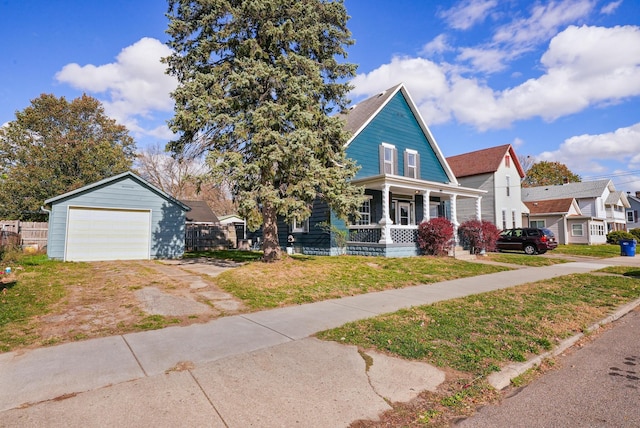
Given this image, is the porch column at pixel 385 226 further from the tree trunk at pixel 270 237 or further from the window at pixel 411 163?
the tree trunk at pixel 270 237

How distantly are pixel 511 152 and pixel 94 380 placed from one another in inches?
1337

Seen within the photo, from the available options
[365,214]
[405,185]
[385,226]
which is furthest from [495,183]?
[385,226]

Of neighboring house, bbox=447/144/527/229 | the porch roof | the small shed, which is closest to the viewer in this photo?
the small shed

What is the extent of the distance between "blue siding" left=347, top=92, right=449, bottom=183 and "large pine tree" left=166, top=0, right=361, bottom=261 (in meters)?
5.20

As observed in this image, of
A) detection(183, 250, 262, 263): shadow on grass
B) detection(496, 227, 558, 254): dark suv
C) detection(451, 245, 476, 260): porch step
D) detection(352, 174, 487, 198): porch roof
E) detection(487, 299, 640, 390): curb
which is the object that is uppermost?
detection(352, 174, 487, 198): porch roof

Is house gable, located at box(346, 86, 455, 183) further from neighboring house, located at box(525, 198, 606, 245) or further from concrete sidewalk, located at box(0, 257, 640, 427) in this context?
neighboring house, located at box(525, 198, 606, 245)

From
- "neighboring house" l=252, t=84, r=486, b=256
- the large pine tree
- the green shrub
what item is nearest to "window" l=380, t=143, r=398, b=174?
"neighboring house" l=252, t=84, r=486, b=256

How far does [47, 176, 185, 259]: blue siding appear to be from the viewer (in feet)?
46.2

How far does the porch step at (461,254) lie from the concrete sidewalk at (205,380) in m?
12.6

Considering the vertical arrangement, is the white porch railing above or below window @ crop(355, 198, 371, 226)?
below

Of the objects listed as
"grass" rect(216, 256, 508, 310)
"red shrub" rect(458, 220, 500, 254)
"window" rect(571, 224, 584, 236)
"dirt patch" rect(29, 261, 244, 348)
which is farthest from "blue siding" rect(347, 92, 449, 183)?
"window" rect(571, 224, 584, 236)

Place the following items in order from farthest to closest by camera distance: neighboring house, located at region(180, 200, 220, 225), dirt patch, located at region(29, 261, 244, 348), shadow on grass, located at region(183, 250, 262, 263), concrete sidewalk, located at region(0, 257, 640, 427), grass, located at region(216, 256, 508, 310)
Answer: neighboring house, located at region(180, 200, 220, 225)
shadow on grass, located at region(183, 250, 262, 263)
grass, located at region(216, 256, 508, 310)
dirt patch, located at region(29, 261, 244, 348)
concrete sidewalk, located at region(0, 257, 640, 427)

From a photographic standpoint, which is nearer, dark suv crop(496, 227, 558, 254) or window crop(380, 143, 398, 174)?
window crop(380, 143, 398, 174)

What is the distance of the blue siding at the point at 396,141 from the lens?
1811 centimetres
